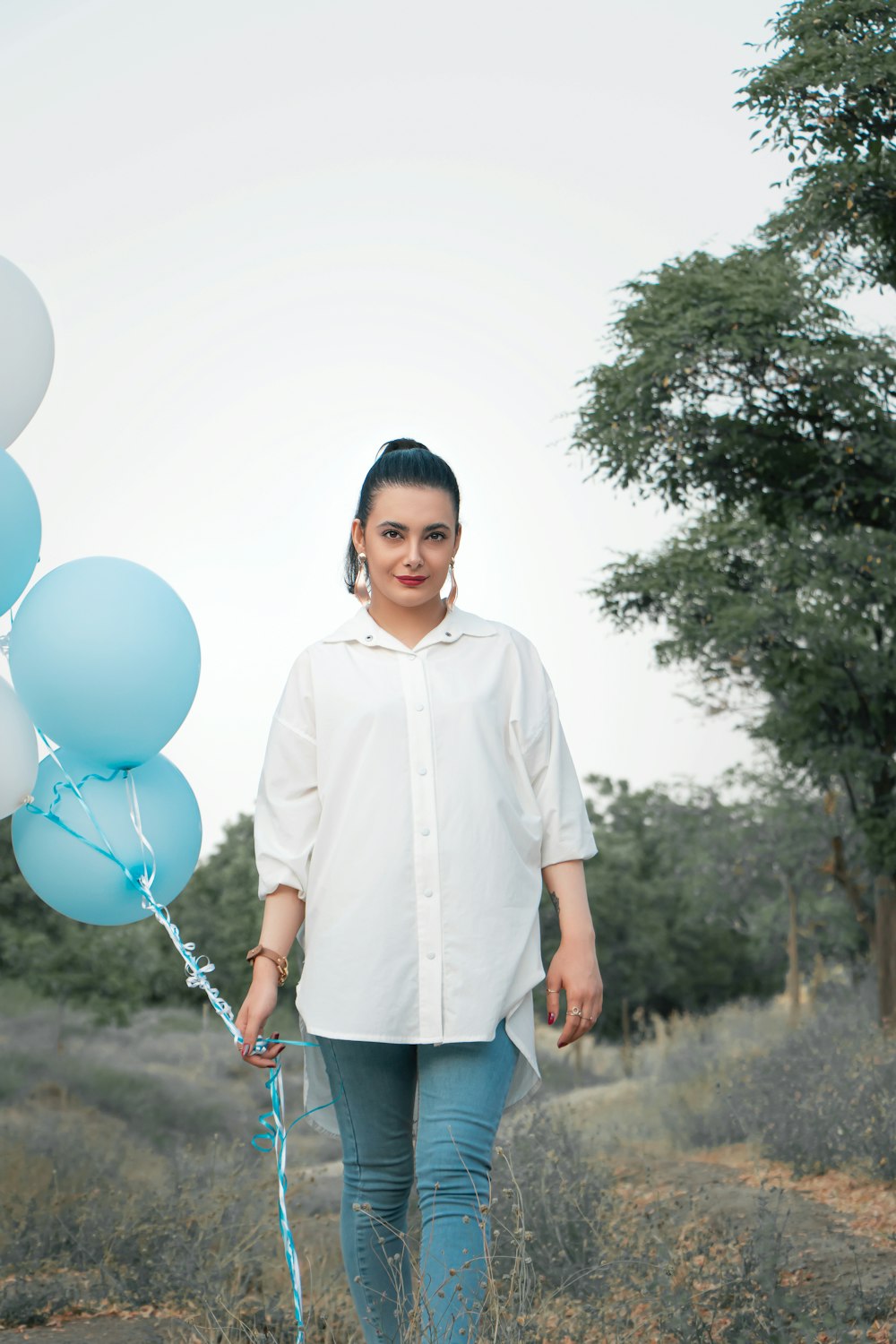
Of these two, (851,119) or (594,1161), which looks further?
(851,119)

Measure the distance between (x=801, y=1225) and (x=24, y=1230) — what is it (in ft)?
9.79

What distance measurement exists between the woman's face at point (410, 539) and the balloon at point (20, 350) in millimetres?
1298

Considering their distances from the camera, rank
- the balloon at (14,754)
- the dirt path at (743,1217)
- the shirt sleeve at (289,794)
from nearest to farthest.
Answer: the shirt sleeve at (289,794), the balloon at (14,754), the dirt path at (743,1217)

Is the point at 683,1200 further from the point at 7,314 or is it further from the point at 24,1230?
the point at 7,314

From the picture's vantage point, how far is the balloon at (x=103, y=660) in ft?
10.3

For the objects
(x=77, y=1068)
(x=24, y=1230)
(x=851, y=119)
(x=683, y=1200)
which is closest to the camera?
(x=24, y=1230)

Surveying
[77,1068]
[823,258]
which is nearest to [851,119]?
[823,258]

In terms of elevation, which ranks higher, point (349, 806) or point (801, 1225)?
point (349, 806)

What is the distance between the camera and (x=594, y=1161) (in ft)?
22.7

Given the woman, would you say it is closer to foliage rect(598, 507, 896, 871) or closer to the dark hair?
the dark hair

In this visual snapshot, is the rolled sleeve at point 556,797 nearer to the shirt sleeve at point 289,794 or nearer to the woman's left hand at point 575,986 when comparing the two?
the woman's left hand at point 575,986

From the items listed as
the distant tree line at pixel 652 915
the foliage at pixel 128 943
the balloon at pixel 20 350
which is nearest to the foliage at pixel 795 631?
the distant tree line at pixel 652 915

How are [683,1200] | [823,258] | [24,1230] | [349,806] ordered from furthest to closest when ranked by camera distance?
1. [823,258]
2. [683,1200]
3. [24,1230]
4. [349,806]

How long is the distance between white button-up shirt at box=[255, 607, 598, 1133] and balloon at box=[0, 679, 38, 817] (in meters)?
0.65
